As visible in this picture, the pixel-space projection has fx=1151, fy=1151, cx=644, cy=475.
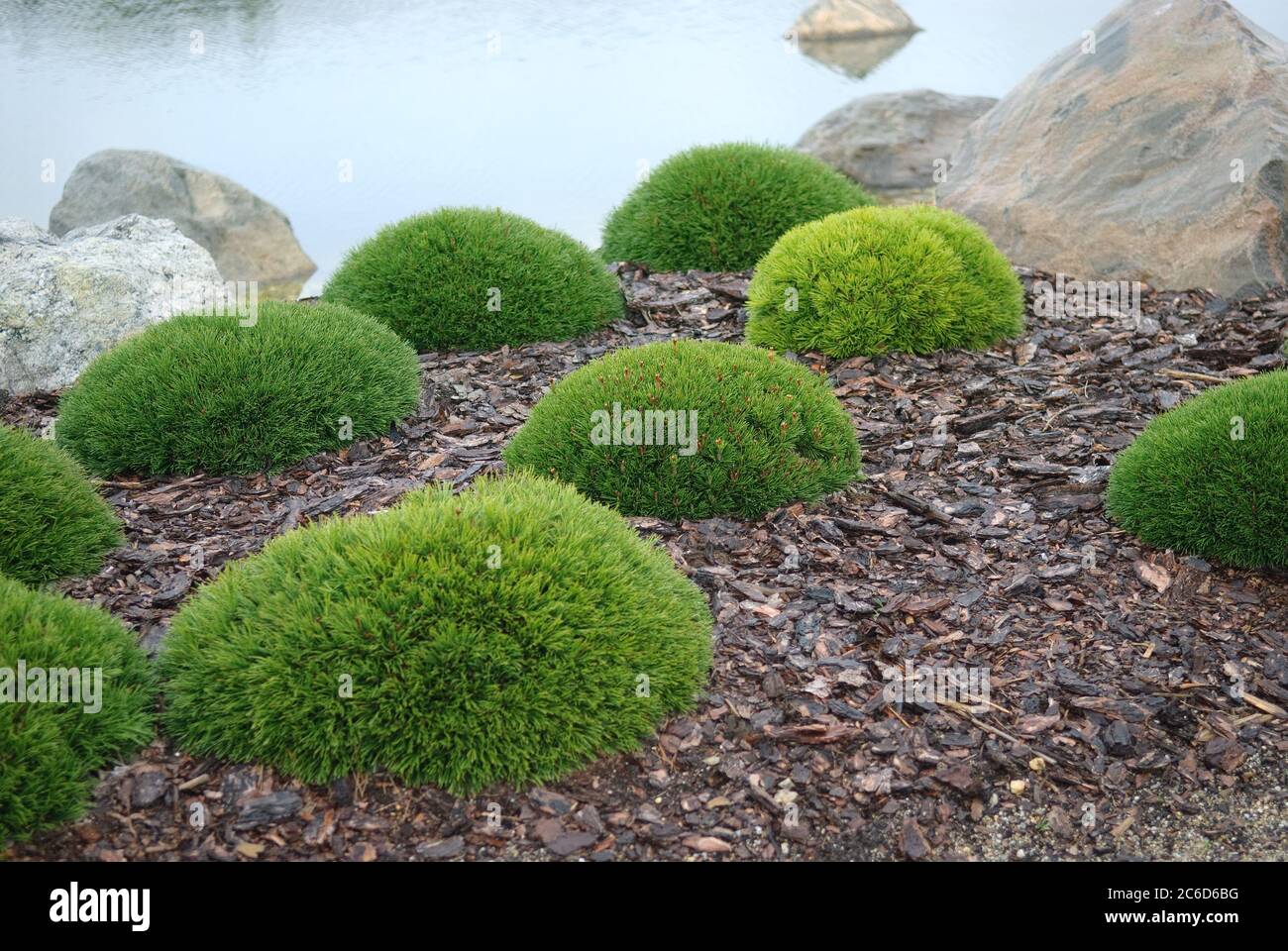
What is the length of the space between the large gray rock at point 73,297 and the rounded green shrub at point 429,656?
5.19 meters

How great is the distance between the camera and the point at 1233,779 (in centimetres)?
479

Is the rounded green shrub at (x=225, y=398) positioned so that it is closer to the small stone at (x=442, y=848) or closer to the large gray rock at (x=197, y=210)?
the small stone at (x=442, y=848)

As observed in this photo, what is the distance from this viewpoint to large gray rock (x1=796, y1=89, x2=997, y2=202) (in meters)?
16.9

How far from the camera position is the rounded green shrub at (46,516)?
552cm

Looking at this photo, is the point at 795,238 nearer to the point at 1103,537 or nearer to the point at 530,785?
the point at 1103,537

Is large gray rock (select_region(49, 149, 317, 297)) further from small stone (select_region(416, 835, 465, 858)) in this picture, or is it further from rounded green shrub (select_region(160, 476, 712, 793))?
small stone (select_region(416, 835, 465, 858))

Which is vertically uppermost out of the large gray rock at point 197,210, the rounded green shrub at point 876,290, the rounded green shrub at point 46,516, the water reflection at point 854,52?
the water reflection at point 854,52

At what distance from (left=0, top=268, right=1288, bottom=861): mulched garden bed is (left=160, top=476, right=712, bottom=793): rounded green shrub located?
145 mm

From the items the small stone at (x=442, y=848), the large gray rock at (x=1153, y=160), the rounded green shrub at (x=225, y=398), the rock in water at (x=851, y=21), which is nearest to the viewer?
the small stone at (x=442, y=848)

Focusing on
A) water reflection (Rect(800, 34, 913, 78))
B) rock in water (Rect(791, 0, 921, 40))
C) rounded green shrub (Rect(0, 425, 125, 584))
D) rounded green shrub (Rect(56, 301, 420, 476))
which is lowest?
rounded green shrub (Rect(0, 425, 125, 584))

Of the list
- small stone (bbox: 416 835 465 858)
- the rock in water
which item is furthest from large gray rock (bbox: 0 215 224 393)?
the rock in water

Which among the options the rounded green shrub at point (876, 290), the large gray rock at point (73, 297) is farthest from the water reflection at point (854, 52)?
the large gray rock at point (73, 297)

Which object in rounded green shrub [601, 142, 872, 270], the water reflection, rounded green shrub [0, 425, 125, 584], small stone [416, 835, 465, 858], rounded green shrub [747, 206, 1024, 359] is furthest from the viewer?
the water reflection

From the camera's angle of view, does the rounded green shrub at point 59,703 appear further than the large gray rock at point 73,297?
No
